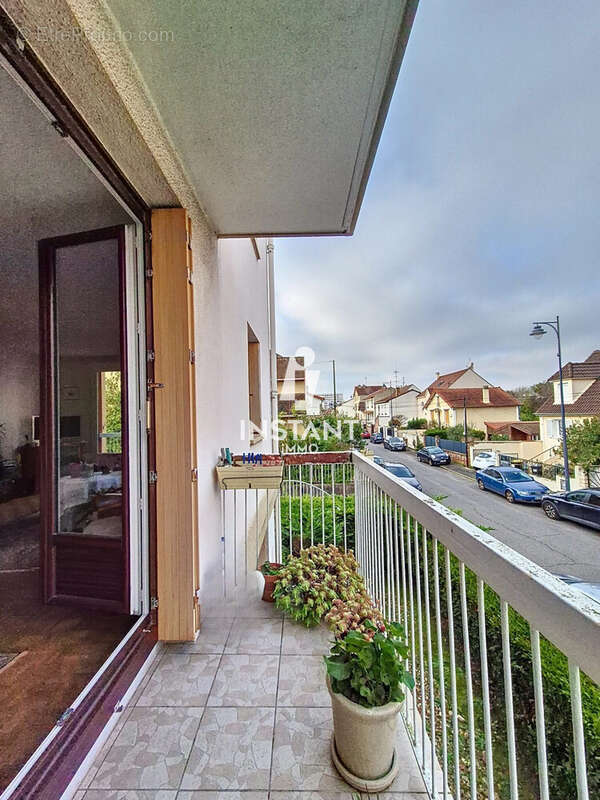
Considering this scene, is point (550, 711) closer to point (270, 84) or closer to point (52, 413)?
point (270, 84)

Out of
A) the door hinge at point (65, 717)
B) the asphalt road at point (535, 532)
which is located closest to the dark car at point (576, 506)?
the asphalt road at point (535, 532)

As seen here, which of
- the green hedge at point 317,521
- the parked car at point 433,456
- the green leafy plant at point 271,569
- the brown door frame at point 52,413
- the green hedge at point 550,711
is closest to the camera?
the green hedge at point 550,711

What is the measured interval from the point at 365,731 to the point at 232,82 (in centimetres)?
251

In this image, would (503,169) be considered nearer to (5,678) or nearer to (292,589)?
(292,589)

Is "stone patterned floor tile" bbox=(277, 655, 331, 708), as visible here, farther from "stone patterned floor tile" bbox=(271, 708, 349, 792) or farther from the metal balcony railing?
the metal balcony railing

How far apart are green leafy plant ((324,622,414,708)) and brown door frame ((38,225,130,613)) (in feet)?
4.62

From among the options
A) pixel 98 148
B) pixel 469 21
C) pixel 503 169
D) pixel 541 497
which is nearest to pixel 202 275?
pixel 98 148

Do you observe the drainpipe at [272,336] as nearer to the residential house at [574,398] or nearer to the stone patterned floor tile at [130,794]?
the residential house at [574,398]

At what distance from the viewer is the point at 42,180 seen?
2164 mm

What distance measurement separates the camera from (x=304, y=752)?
4.64 ft

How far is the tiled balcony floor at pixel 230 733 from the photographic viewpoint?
4.21 ft

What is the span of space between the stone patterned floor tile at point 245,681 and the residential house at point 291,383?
567 inches

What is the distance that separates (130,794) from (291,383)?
17.2m

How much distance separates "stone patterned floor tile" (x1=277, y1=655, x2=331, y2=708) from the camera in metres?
1.67
